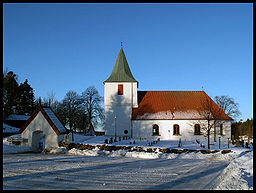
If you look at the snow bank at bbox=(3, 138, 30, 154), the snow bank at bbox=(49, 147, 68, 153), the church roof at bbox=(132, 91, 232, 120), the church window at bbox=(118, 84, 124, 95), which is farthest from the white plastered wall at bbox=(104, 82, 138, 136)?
the snow bank at bbox=(3, 138, 30, 154)

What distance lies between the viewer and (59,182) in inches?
346

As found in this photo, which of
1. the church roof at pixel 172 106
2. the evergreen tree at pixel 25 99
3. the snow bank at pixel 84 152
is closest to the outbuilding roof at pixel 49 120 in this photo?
the snow bank at pixel 84 152

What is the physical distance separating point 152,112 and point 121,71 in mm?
8752

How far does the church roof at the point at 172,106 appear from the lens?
115ft

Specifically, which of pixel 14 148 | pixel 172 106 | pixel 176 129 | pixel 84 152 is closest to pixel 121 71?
pixel 172 106

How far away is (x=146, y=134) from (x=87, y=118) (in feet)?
59.7

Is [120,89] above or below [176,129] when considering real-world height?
above

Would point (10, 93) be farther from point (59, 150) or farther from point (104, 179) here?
point (104, 179)

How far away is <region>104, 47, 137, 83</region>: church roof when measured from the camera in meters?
37.8

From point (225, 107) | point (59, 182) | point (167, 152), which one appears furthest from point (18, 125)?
point (225, 107)

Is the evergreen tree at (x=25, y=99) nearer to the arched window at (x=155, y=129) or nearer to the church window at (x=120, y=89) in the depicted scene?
the church window at (x=120, y=89)

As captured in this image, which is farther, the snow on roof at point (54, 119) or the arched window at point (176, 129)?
the arched window at point (176, 129)

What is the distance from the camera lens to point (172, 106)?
36.4 m

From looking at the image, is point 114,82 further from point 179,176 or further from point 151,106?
point 179,176
